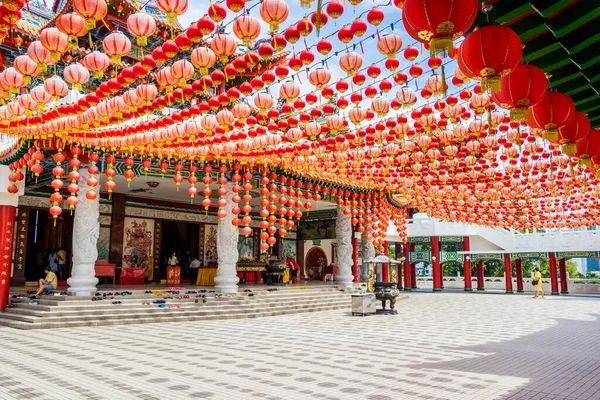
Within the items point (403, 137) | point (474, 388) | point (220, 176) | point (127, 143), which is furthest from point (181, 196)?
point (474, 388)

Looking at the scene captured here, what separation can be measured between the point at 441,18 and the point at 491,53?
0.52 meters

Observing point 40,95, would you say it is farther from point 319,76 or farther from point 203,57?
point 319,76

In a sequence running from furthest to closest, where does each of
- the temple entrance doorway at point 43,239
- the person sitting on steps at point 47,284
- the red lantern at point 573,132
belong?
1. the temple entrance doorway at point 43,239
2. the person sitting on steps at point 47,284
3. the red lantern at point 573,132

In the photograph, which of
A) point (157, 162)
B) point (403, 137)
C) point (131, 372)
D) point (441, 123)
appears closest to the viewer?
point (131, 372)

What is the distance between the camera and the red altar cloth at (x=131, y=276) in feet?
53.6

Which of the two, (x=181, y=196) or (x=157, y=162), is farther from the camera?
(x=181, y=196)

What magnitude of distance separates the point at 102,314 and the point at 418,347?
7.32 metres

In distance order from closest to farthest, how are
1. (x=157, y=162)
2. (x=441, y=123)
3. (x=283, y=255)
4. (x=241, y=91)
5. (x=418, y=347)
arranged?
(x=241, y=91), (x=418, y=347), (x=441, y=123), (x=157, y=162), (x=283, y=255)

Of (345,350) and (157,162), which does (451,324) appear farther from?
(157,162)

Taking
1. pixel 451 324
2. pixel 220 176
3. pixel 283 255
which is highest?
pixel 220 176

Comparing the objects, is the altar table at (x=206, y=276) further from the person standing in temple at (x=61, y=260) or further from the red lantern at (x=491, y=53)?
the red lantern at (x=491, y=53)

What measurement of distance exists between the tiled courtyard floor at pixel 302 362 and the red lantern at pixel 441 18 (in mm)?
3579

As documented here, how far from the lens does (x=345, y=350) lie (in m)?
7.62

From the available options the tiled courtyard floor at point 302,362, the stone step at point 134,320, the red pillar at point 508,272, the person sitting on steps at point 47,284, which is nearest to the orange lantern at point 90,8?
the tiled courtyard floor at point 302,362
